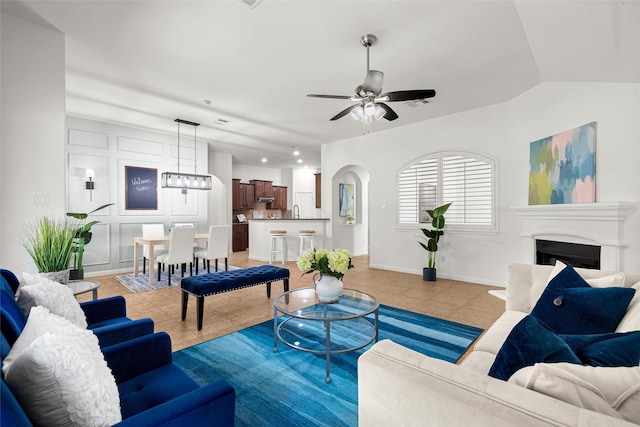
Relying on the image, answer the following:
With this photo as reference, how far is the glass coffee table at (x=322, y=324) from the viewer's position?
2.39 meters

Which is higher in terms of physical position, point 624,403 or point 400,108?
point 400,108

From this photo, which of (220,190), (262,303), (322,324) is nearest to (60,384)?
(322,324)

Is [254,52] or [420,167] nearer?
[254,52]

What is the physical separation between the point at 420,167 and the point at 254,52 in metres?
3.67

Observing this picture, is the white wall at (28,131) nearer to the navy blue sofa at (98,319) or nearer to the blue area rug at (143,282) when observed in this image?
the navy blue sofa at (98,319)

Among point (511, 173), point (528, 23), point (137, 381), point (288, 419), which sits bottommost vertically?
point (288, 419)

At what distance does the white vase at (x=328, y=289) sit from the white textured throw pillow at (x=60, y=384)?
5.62 ft

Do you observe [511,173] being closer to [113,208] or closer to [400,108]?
[400,108]

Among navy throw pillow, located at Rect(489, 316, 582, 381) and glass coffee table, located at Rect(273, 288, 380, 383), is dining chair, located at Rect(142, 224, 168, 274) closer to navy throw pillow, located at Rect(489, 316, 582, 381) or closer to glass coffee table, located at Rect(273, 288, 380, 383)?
glass coffee table, located at Rect(273, 288, 380, 383)

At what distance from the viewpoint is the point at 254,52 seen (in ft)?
10.3

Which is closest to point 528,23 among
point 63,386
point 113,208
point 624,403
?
point 624,403

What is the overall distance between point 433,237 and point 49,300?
4830 millimetres

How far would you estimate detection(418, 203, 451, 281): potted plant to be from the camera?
16.3 feet

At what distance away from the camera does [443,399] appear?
82 cm
